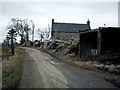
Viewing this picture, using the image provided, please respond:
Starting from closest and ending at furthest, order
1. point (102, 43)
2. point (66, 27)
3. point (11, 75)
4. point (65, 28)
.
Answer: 1. point (11, 75)
2. point (102, 43)
3. point (65, 28)
4. point (66, 27)

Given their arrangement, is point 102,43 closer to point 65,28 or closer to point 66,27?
point 65,28

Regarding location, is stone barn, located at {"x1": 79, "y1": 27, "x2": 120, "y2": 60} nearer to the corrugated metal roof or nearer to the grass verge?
the grass verge

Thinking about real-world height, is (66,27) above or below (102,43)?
above

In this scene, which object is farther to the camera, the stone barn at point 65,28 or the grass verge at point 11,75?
the stone barn at point 65,28

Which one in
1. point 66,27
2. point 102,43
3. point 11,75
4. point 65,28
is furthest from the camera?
point 66,27

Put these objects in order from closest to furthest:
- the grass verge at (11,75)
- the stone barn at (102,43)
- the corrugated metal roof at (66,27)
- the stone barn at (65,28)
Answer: the grass verge at (11,75)
the stone barn at (102,43)
the stone barn at (65,28)
the corrugated metal roof at (66,27)

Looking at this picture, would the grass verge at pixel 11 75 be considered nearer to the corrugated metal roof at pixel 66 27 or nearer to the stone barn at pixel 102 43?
the stone barn at pixel 102 43

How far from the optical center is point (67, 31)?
8938cm

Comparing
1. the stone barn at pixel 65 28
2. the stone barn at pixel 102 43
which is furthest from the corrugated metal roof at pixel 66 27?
the stone barn at pixel 102 43

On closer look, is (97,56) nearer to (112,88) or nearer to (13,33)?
(112,88)

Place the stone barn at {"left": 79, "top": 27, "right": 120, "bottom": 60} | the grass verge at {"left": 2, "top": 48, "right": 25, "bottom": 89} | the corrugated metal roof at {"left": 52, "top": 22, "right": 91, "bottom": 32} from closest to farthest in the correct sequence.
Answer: the grass verge at {"left": 2, "top": 48, "right": 25, "bottom": 89}
the stone barn at {"left": 79, "top": 27, "right": 120, "bottom": 60}
the corrugated metal roof at {"left": 52, "top": 22, "right": 91, "bottom": 32}

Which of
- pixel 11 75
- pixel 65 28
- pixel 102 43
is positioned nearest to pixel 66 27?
pixel 65 28

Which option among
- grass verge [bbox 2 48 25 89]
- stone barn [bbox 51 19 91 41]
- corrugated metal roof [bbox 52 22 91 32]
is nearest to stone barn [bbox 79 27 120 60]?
grass verge [bbox 2 48 25 89]

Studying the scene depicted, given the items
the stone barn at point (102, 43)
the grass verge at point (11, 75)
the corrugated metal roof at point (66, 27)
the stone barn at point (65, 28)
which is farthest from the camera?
the corrugated metal roof at point (66, 27)
